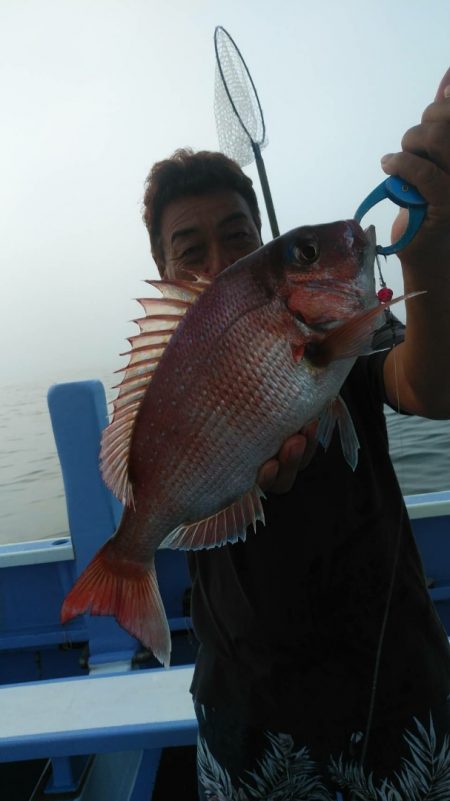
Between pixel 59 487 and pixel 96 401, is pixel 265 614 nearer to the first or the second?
pixel 96 401

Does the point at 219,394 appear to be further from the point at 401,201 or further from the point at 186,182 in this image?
the point at 186,182

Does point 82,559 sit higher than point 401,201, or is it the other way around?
point 401,201

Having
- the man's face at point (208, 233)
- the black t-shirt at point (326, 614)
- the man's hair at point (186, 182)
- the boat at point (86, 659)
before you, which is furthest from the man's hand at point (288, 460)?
the boat at point (86, 659)

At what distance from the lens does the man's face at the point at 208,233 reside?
66.5 inches

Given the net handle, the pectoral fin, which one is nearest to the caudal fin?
the pectoral fin

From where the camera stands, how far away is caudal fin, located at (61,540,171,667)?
47.8 inches

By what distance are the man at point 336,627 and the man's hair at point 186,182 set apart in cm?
77

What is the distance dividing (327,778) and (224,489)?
85 centimetres

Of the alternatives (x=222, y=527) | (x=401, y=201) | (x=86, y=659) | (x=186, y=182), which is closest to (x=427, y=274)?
(x=401, y=201)

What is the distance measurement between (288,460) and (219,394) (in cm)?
23

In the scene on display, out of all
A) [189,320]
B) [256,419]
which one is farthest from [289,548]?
[189,320]

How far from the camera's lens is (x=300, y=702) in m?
1.37

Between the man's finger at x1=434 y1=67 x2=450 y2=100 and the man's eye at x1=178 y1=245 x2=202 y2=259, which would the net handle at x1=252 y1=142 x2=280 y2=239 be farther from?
the man's finger at x1=434 y1=67 x2=450 y2=100

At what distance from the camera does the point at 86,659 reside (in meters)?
3.19
